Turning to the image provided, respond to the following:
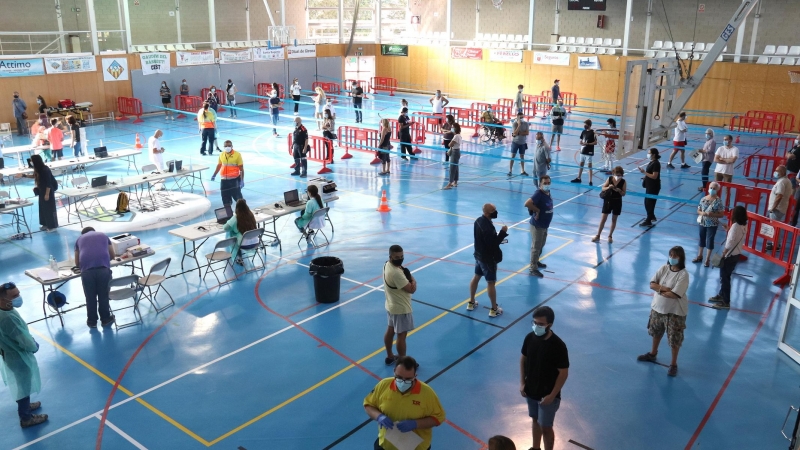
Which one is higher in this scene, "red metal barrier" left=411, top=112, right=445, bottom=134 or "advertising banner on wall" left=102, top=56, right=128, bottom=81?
"advertising banner on wall" left=102, top=56, right=128, bottom=81

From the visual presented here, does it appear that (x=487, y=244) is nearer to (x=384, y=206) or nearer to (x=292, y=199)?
(x=292, y=199)

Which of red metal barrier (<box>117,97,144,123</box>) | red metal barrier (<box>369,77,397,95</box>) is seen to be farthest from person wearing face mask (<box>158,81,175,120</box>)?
A: red metal barrier (<box>369,77,397,95</box>)

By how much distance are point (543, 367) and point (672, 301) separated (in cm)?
330

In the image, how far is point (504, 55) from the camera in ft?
133

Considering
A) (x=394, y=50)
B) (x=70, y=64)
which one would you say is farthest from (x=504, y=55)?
(x=70, y=64)

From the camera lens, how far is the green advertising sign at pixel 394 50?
4549 cm

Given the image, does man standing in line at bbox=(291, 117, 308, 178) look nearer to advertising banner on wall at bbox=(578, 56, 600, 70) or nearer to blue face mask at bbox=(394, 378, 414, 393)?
blue face mask at bbox=(394, 378, 414, 393)

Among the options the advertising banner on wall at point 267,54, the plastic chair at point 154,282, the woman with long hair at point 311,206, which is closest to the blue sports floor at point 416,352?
the plastic chair at point 154,282

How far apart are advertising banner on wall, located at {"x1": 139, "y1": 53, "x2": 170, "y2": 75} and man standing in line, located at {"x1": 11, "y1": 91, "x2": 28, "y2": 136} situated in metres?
6.38

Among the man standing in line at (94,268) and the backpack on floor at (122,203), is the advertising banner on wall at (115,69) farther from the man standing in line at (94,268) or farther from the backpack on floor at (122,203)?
the man standing in line at (94,268)

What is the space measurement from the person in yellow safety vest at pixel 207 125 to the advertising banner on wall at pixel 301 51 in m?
18.3

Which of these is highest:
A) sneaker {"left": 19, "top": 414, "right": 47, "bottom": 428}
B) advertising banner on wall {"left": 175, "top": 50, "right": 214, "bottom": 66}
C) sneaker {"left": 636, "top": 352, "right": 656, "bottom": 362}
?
advertising banner on wall {"left": 175, "top": 50, "right": 214, "bottom": 66}

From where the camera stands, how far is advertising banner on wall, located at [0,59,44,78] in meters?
29.0

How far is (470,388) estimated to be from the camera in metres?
9.48
